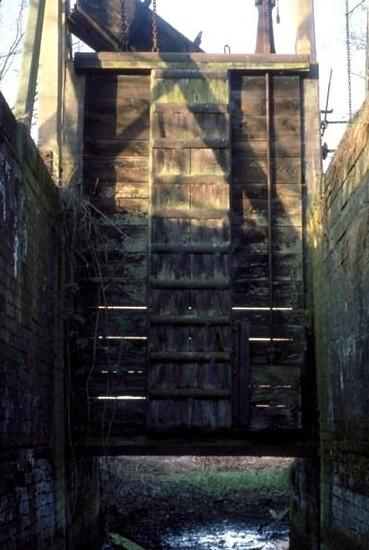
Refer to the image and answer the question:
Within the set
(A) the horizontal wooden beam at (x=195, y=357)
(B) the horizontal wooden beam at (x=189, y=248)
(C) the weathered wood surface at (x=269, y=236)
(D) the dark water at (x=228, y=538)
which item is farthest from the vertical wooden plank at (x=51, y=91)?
(D) the dark water at (x=228, y=538)

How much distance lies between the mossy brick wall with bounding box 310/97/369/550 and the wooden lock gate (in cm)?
56

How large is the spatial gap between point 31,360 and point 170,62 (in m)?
4.43

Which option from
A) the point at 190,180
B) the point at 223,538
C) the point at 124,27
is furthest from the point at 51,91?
the point at 223,538

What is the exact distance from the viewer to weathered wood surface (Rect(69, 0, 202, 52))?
944cm

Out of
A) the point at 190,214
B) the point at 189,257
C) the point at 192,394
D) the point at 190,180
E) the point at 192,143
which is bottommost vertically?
the point at 192,394

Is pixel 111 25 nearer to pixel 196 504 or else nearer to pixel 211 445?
pixel 211 445

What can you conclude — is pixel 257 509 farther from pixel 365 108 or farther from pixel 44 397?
pixel 365 108

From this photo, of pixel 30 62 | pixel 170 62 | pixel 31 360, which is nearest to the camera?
pixel 31 360

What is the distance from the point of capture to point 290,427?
845cm

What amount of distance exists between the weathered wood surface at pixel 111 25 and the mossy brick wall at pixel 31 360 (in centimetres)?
270

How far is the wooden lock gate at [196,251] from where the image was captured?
8.46m

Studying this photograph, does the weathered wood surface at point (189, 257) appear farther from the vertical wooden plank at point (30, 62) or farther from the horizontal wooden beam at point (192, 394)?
the vertical wooden plank at point (30, 62)

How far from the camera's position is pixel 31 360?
6504 mm

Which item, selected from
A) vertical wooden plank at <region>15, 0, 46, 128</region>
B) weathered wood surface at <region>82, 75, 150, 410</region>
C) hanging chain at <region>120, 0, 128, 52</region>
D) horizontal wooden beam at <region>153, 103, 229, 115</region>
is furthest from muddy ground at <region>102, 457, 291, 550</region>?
hanging chain at <region>120, 0, 128, 52</region>
